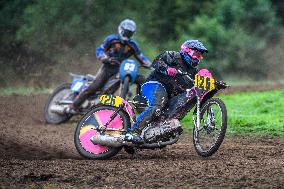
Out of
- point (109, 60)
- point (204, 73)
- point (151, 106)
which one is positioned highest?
point (109, 60)

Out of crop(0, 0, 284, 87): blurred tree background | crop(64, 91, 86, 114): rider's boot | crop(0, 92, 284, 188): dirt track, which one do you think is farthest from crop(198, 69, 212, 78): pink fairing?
crop(0, 0, 284, 87): blurred tree background

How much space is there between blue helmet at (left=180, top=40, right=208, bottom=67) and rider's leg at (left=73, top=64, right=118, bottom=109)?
606 cm

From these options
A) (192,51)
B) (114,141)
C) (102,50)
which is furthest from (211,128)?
(102,50)

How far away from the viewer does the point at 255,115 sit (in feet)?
58.3

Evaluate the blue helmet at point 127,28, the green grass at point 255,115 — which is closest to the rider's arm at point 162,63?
the green grass at point 255,115

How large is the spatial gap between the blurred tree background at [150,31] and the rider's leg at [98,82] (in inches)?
404

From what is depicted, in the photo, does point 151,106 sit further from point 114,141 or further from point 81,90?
point 81,90

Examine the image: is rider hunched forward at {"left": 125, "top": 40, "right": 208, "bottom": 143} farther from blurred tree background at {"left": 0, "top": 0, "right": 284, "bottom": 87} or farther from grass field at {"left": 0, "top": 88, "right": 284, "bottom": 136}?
blurred tree background at {"left": 0, "top": 0, "right": 284, "bottom": 87}

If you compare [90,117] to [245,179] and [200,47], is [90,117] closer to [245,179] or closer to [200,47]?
[200,47]

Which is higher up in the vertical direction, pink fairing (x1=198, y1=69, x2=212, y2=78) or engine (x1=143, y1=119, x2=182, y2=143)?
pink fairing (x1=198, y1=69, x2=212, y2=78)

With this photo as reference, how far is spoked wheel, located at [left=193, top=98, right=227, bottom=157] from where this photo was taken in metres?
10.6

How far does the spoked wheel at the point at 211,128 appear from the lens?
10.6 metres

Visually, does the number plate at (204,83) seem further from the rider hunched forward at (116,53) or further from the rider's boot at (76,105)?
the rider's boot at (76,105)

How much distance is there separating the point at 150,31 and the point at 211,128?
1083 inches
